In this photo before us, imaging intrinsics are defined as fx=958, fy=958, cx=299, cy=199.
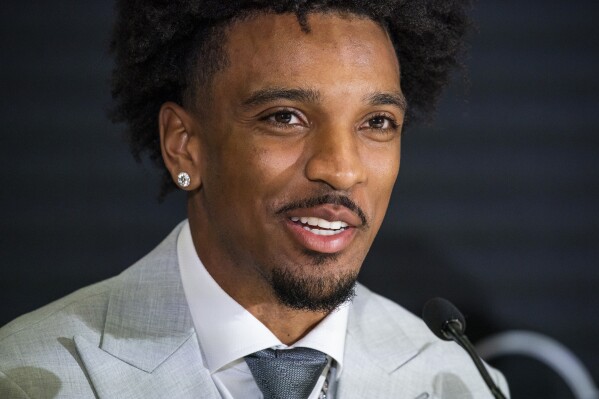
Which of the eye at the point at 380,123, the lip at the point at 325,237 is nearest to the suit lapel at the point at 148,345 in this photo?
the lip at the point at 325,237

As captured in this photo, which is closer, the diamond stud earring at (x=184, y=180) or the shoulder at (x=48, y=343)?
the shoulder at (x=48, y=343)

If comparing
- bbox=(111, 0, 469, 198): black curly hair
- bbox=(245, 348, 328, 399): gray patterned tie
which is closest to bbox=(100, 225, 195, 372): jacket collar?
bbox=(245, 348, 328, 399): gray patterned tie

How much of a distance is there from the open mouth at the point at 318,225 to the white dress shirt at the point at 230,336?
31 centimetres

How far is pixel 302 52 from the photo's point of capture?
2.36 meters

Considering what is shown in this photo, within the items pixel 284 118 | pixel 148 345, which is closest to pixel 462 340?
pixel 284 118

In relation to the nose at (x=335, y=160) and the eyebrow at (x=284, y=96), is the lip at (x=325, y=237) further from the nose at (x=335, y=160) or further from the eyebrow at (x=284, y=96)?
the eyebrow at (x=284, y=96)

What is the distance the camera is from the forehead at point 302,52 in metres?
2.35

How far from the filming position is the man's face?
234 cm

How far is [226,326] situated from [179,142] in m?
0.52

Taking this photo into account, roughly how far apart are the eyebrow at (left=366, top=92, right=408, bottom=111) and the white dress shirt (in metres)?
0.59

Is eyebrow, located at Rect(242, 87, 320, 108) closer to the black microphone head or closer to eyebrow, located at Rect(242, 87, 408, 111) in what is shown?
eyebrow, located at Rect(242, 87, 408, 111)

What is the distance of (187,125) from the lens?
8.50 feet

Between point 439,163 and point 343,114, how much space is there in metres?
1.46

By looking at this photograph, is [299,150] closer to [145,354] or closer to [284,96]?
[284,96]
